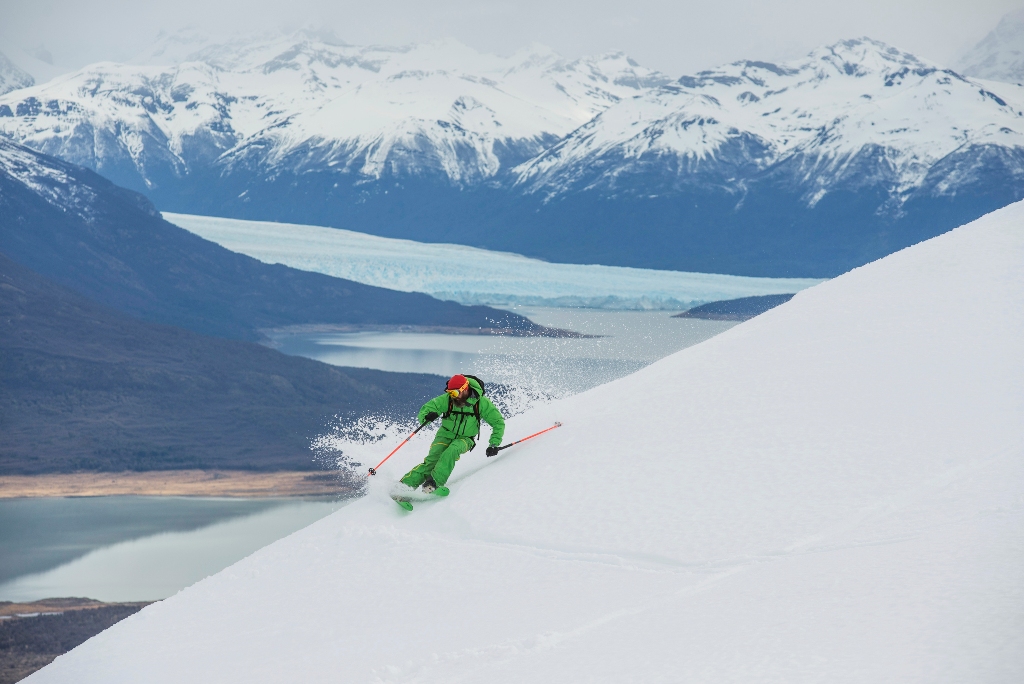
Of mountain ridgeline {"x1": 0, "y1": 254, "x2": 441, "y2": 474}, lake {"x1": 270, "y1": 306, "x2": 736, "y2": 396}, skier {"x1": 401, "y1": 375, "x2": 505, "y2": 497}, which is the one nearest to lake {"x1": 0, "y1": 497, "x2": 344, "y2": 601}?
mountain ridgeline {"x1": 0, "y1": 254, "x2": 441, "y2": 474}

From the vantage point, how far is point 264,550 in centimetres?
1300

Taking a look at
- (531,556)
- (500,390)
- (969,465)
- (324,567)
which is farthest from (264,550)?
(500,390)

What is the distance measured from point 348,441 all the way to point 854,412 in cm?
745

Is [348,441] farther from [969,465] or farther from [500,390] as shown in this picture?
[500,390]

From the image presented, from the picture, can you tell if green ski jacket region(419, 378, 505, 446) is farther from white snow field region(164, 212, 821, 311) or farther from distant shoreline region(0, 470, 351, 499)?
white snow field region(164, 212, 821, 311)

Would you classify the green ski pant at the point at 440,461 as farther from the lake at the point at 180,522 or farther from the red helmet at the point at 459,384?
the lake at the point at 180,522

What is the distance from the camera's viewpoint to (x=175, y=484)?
308 ft

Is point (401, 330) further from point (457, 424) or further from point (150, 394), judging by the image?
point (457, 424)

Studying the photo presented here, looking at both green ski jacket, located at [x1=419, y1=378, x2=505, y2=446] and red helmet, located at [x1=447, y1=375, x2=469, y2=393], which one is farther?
green ski jacket, located at [x1=419, y1=378, x2=505, y2=446]

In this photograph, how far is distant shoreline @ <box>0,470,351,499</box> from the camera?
300 feet

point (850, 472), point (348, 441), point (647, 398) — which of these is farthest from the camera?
point (348, 441)

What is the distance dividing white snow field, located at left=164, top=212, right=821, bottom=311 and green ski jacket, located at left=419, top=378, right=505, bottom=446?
111m

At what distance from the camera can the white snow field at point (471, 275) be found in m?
136

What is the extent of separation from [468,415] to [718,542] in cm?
355
